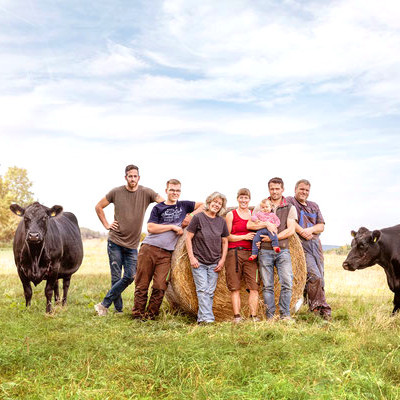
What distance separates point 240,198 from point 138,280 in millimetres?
2108

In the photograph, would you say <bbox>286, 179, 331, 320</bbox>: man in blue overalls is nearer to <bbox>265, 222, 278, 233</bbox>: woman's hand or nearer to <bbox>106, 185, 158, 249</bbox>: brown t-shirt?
<bbox>265, 222, 278, 233</bbox>: woman's hand

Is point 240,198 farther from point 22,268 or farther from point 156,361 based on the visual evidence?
point 22,268

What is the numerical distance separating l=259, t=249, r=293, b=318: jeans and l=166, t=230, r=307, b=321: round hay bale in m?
0.46

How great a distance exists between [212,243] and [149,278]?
1230mm

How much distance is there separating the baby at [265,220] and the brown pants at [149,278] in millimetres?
1439

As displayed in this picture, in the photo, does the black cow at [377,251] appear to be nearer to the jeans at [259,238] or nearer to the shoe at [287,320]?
the shoe at [287,320]

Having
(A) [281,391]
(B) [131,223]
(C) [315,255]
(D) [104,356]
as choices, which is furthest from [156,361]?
(C) [315,255]

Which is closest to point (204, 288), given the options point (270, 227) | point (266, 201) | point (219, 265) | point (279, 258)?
point (219, 265)

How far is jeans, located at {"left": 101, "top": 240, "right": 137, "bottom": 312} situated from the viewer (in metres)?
7.94

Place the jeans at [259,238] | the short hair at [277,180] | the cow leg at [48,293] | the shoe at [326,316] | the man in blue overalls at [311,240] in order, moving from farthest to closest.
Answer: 1. the cow leg at [48,293]
2. the man in blue overalls at [311,240]
3. the shoe at [326,316]
4. the short hair at [277,180]
5. the jeans at [259,238]

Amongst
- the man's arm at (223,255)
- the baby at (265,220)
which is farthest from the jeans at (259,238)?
the man's arm at (223,255)

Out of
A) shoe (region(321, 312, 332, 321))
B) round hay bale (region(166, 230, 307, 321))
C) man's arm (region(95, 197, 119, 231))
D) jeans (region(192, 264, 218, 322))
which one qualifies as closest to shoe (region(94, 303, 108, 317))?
round hay bale (region(166, 230, 307, 321))

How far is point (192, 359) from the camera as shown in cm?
494

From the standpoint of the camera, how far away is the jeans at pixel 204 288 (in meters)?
7.02
